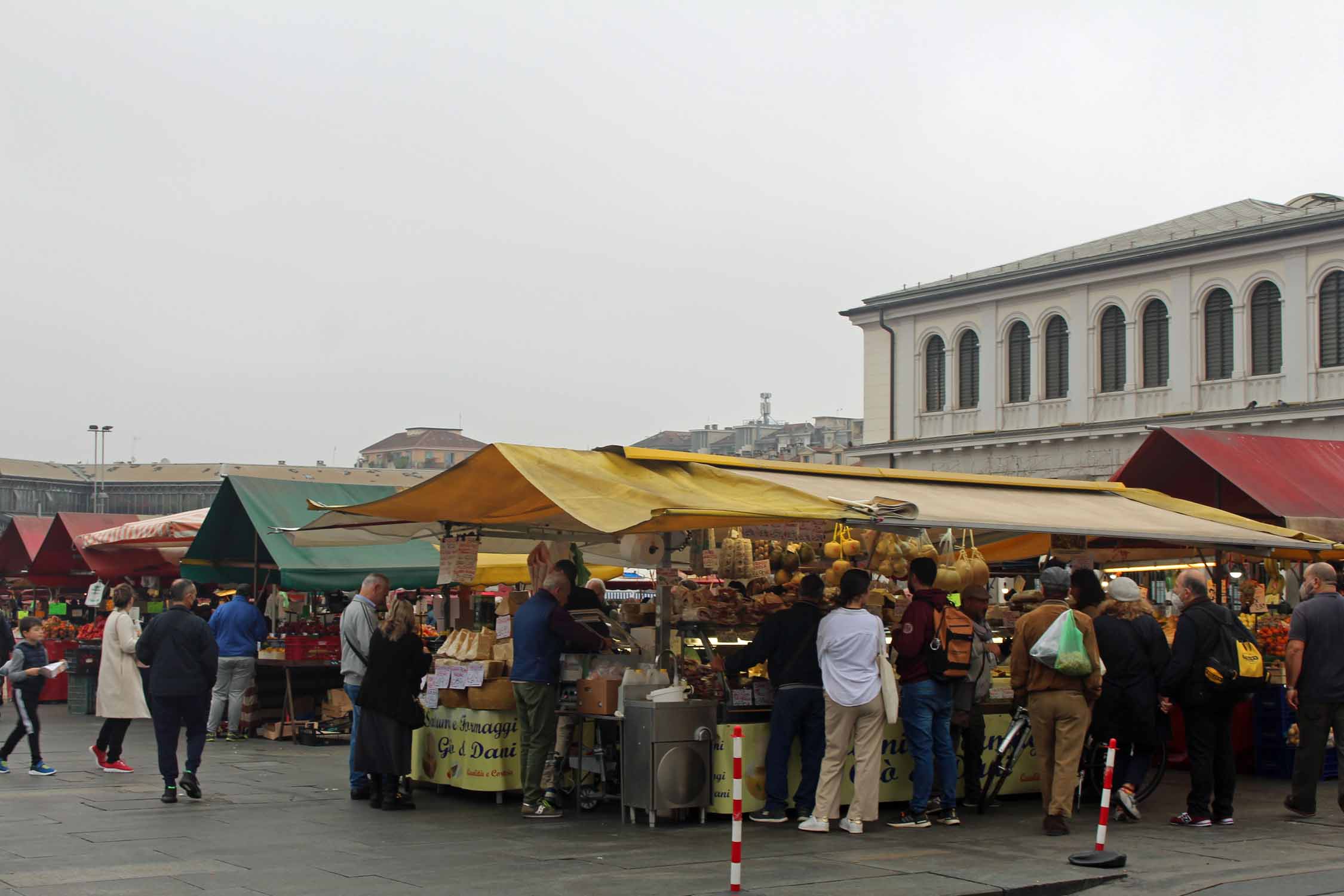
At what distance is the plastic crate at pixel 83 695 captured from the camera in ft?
71.2

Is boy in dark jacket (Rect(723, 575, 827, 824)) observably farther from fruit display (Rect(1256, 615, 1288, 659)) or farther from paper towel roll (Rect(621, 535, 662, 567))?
fruit display (Rect(1256, 615, 1288, 659))

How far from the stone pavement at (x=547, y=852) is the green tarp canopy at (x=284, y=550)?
5.23m

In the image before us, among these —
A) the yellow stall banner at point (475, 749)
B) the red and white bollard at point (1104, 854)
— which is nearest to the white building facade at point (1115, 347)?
the yellow stall banner at point (475, 749)

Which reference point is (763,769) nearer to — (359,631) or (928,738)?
(928,738)

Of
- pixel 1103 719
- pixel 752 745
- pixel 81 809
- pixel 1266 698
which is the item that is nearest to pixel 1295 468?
pixel 1266 698

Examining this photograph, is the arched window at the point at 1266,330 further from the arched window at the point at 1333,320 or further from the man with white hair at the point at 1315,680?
the man with white hair at the point at 1315,680

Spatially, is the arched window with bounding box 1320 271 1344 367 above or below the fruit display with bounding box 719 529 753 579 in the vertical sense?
above

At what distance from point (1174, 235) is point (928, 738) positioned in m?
35.4

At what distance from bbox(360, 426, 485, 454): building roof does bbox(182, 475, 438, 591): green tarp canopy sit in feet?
385

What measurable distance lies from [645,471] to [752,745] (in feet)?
7.34

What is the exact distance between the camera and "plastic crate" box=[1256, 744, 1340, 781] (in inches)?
534

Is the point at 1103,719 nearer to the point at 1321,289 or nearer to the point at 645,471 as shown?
the point at 645,471

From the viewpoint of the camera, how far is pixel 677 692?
10703mm

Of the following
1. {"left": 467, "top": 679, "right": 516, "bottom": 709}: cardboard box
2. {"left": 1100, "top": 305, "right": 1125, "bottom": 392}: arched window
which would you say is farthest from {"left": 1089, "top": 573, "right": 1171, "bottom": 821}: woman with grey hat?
{"left": 1100, "top": 305, "right": 1125, "bottom": 392}: arched window
